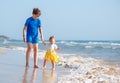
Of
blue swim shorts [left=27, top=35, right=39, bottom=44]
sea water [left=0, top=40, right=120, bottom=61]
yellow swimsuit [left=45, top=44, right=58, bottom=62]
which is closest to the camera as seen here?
blue swim shorts [left=27, top=35, right=39, bottom=44]

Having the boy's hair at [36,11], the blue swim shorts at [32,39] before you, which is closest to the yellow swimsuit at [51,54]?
the blue swim shorts at [32,39]

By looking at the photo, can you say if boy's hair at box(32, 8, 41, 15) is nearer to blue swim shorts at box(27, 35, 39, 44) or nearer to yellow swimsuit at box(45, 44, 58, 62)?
blue swim shorts at box(27, 35, 39, 44)

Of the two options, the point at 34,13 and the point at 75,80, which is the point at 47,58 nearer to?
the point at 34,13

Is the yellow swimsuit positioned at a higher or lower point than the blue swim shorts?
lower

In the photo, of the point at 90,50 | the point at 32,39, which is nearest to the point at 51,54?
the point at 32,39

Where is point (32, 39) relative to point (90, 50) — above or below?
above

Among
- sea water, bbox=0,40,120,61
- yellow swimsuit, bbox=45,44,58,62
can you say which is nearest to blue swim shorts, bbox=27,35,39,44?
yellow swimsuit, bbox=45,44,58,62

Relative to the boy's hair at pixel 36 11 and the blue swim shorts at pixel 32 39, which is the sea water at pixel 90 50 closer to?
the blue swim shorts at pixel 32 39

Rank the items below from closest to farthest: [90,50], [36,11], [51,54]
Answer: [36,11], [51,54], [90,50]

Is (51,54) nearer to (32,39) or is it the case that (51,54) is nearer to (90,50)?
(32,39)

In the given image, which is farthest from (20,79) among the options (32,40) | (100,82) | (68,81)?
(32,40)

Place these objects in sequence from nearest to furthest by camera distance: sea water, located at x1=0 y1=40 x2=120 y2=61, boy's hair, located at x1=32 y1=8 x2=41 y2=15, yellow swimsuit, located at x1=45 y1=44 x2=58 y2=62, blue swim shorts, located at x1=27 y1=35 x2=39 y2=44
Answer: boy's hair, located at x1=32 y1=8 x2=41 y2=15 → blue swim shorts, located at x1=27 y1=35 x2=39 y2=44 → yellow swimsuit, located at x1=45 y1=44 x2=58 y2=62 → sea water, located at x1=0 y1=40 x2=120 y2=61

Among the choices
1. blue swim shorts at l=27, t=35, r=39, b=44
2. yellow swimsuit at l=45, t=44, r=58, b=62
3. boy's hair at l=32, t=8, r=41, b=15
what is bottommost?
yellow swimsuit at l=45, t=44, r=58, b=62

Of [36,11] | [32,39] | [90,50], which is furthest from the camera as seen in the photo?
[90,50]
